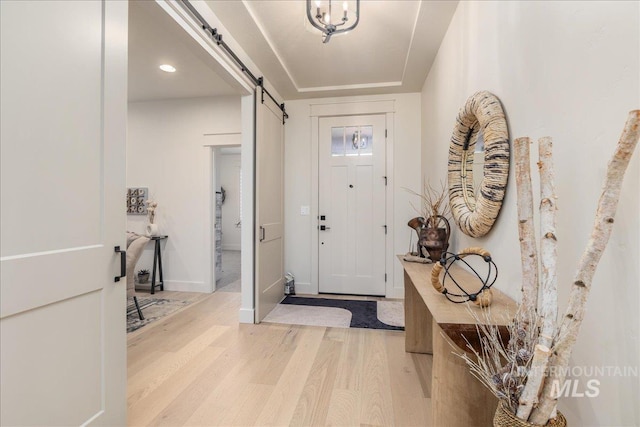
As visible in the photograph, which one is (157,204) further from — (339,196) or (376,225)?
(376,225)

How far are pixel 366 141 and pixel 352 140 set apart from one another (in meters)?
0.19

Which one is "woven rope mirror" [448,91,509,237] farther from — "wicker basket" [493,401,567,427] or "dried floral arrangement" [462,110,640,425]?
"wicker basket" [493,401,567,427]

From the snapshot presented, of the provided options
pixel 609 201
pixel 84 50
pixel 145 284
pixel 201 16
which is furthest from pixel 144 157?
pixel 609 201

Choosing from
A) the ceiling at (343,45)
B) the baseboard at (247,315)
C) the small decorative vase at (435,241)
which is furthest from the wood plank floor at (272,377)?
the ceiling at (343,45)

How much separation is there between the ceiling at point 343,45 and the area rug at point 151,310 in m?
2.96

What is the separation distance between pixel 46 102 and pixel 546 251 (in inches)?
70.5

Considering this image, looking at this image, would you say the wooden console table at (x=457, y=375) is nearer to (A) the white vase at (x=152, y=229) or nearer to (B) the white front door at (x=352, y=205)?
(B) the white front door at (x=352, y=205)

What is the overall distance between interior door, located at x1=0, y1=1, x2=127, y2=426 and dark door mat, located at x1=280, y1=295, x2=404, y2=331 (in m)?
2.15

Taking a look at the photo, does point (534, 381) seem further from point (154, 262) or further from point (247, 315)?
point (154, 262)

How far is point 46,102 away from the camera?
42.3 inches

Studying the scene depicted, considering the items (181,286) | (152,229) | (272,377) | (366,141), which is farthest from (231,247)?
(272,377)

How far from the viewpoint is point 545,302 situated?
0.80m

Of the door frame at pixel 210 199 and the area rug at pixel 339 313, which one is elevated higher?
the door frame at pixel 210 199

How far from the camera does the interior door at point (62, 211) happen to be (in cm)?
98
